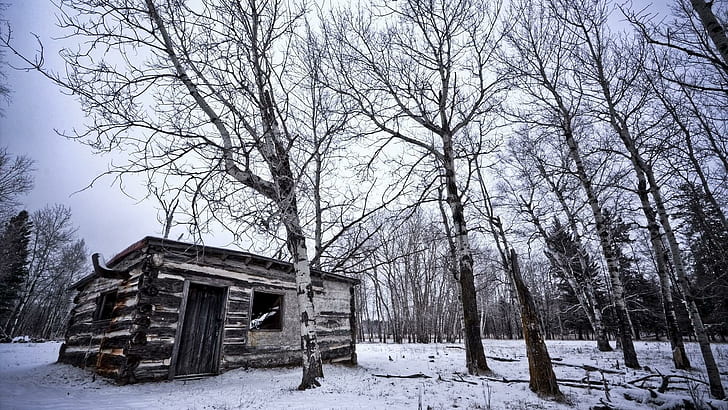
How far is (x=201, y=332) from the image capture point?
872 cm

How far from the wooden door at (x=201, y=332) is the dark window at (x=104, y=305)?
3601 millimetres

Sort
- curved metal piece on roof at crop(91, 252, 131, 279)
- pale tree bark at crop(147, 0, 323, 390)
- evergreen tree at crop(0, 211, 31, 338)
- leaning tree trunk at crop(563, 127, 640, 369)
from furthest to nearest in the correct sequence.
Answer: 1. evergreen tree at crop(0, 211, 31, 338)
2. leaning tree trunk at crop(563, 127, 640, 369)
3. curved metal piece on roof at crop(91, 252, 131, 279)
4. pale tree bark at crop(147, 0, 323, 390)

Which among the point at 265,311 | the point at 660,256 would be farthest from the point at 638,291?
the point at 265,311

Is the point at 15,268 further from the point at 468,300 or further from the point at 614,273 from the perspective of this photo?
the point at 614,273

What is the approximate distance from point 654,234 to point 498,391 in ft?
19.0

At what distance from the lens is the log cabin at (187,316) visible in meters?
7.62

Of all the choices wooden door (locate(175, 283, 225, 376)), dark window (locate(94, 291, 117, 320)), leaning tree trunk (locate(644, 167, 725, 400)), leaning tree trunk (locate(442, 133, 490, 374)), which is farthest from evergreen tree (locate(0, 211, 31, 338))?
leaning tree trunk (locate(644, 167, 725, 400))

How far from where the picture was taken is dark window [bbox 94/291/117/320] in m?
10.1

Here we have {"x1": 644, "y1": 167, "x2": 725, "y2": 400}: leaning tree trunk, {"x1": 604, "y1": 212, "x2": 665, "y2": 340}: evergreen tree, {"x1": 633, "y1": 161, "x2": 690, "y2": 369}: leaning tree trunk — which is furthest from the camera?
{"x1": 604, "y1": 212, "x2": 665, "y2": 340}: evergreen tree

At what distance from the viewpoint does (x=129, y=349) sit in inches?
283

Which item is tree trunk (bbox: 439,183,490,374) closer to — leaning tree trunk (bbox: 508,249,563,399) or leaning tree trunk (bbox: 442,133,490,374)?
leaning tree trunk (bbox: 442,133,490,374)

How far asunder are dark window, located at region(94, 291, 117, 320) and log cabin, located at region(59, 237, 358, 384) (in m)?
0.03

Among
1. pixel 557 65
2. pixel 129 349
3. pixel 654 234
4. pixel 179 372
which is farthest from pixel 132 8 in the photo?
→ pixel 654 234

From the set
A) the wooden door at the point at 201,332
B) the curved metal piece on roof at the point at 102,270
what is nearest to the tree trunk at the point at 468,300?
the wooden door at the point at 201,332
